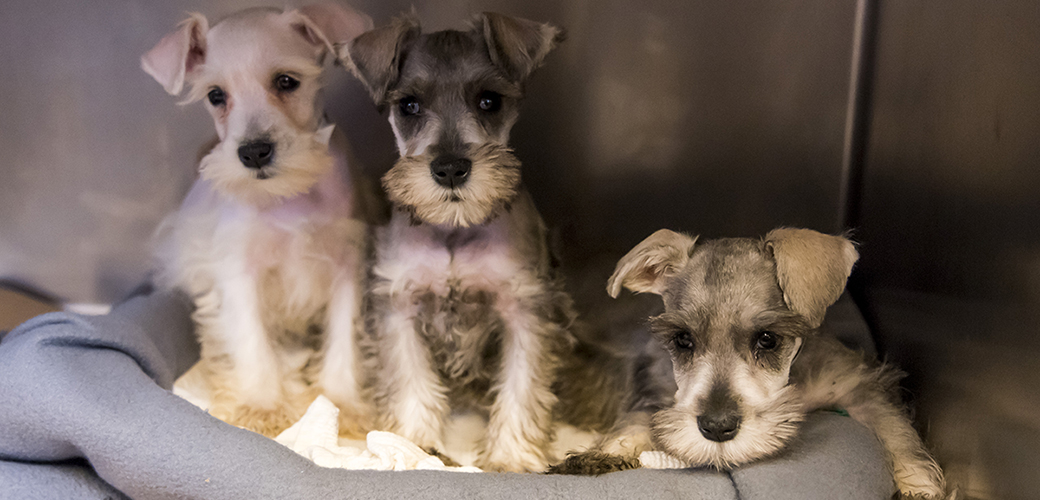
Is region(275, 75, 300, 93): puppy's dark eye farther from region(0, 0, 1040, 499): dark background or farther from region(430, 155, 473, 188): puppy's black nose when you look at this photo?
region(430, 155, 473, 188): puppy's black nose

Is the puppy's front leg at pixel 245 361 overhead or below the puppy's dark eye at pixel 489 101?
below

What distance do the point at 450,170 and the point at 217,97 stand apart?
90 centimetres

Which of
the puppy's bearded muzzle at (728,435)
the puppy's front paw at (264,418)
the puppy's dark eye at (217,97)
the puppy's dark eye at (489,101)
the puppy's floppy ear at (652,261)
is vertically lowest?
the puppy's front paw at (264,418)

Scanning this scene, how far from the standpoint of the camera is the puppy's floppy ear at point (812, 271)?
1832mm

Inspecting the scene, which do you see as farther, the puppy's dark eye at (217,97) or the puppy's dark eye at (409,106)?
the puppy's dark eye at (217,97)

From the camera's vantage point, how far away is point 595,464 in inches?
78.8

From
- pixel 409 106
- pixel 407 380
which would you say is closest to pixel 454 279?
pixel 407 380

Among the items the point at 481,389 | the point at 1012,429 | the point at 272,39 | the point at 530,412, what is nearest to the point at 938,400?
the point at 1012,429

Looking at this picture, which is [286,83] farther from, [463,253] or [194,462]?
[194,462]

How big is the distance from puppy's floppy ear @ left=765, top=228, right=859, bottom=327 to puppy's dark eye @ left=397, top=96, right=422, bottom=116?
3.71 feet

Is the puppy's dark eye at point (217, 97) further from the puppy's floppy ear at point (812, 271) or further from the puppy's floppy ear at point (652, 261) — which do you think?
the puppy's floppy ear at point (812, 271)

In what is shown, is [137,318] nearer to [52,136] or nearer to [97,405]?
[97,405]

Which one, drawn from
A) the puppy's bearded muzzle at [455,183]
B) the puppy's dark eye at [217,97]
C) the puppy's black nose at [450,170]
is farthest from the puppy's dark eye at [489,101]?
the puppy's dark eye at [217,97]

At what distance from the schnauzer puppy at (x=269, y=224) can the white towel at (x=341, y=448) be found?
0.37 ft
